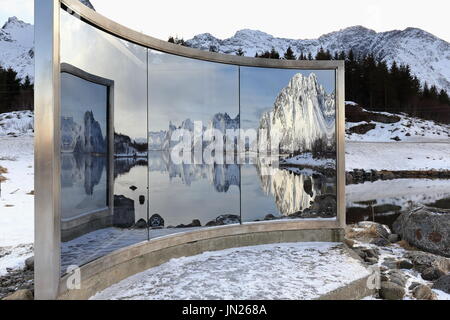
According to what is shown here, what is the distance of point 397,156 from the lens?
35438mm

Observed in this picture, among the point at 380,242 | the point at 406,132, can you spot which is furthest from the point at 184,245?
the point at 406,132

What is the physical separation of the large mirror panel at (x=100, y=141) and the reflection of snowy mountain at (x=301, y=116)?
2.52 metres

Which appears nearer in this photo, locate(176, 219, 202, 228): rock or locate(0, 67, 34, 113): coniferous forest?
locate(176, 219, 202, 228): rock

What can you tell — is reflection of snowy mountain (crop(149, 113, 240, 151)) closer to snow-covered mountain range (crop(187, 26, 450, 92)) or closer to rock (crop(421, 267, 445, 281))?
rock (crop(421, 267, 445, 281))

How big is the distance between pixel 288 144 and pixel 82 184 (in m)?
3.64

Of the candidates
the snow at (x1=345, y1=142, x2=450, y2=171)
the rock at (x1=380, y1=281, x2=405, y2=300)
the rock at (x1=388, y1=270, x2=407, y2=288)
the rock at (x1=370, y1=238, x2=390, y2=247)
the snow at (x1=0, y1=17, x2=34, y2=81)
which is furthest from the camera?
the snow at (x1=0, y1=17, x2=34, y2=81)

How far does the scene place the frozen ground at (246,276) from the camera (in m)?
3.86

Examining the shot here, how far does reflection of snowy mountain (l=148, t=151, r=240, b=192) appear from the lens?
16.5 feet

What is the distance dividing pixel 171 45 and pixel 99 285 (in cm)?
323

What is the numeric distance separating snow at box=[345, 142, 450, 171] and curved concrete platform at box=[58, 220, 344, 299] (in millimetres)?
25874

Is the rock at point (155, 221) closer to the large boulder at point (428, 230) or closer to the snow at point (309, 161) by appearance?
the snow at point (309, 161)

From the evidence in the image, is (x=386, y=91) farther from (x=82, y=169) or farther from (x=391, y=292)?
(x=82, y=169)

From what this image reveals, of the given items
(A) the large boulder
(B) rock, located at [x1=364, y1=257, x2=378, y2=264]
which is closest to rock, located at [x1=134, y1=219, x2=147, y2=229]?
(B) rock, located at [x1=364, y1=257, x2=378, y2=264]

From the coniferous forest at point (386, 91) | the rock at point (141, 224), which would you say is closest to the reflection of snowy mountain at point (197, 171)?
the rock at point (141, 224)
